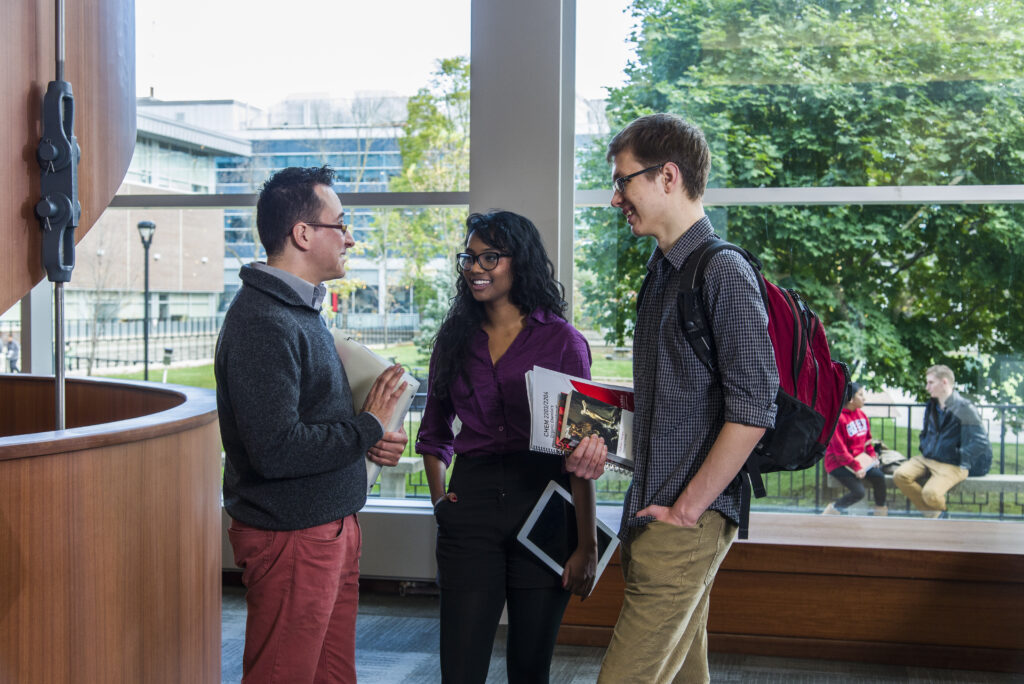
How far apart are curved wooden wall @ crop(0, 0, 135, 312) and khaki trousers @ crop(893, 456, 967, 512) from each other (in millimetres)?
3527

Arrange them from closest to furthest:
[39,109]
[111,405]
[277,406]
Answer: [277,406] → [39,109] → [111,405]

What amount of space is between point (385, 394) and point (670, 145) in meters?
0.88

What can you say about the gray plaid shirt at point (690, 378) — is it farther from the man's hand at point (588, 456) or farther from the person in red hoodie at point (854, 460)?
the person in red hoodie at point (854, 460)

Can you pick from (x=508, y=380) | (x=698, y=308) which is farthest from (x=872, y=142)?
(x=698, y=308)

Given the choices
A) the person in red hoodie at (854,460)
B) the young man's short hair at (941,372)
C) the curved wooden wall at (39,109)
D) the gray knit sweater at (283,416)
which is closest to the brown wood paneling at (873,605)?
the person in red hoodie at (854,460)

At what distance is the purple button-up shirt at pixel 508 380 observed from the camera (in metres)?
2.26

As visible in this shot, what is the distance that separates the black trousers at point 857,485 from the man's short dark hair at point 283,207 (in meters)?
3.00

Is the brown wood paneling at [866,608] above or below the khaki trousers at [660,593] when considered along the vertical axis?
below

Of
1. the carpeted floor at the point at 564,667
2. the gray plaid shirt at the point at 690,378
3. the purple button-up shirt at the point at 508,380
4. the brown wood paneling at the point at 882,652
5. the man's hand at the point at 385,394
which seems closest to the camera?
the gray plaid shirt at the point at 690,378

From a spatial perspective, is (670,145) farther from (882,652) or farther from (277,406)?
(882,652)

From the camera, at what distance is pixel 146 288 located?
493 cm

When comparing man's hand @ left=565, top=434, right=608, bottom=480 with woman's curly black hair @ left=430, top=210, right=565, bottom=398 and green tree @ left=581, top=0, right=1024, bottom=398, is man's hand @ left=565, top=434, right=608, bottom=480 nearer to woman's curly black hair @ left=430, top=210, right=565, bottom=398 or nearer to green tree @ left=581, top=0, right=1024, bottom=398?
woman's curly black hair @ left=430, top=210, right=565, bottom=398

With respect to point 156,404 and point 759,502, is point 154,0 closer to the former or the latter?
point 156,404

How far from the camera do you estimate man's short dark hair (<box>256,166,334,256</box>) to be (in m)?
2.09
